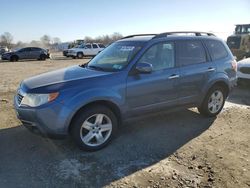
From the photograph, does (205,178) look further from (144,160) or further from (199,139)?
(199,139)

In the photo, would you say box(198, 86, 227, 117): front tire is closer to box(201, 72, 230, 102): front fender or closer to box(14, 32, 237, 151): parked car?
box(14, 32, 237, 151): parked car

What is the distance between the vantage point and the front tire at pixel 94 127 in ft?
13.8

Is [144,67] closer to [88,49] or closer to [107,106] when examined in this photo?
[107,106]

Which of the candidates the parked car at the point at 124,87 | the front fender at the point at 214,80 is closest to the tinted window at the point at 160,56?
the parked car at the point at 124,87

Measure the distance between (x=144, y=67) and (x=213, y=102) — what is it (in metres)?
2.33

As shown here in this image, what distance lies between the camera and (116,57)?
16.6 feet

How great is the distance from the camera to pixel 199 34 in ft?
19.2

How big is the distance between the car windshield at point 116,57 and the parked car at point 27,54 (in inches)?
932

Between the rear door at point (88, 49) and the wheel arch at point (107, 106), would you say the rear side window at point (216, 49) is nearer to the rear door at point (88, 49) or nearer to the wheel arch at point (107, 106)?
the wheel arch at point (107, 106)

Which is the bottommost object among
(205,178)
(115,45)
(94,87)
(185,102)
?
(205,178)

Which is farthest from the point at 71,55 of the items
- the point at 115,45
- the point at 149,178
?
the point at 149,178

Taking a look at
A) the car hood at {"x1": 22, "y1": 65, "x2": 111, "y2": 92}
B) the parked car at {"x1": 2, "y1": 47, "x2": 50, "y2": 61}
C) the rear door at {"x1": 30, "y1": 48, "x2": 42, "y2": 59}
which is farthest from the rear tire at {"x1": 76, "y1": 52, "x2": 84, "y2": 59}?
the car hood at {"x1": 22, "y1": 65, "x2": 111, "y2": 92}

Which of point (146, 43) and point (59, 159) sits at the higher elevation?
point (146, 43)

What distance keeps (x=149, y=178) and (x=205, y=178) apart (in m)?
0.75
